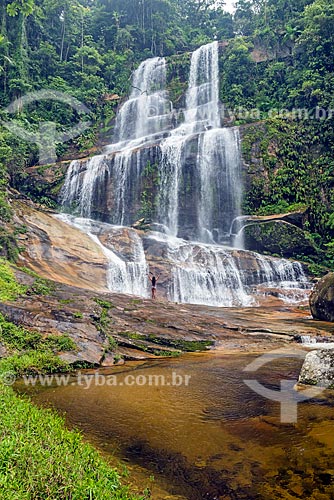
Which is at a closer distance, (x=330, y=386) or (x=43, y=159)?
(x=330, y=386)

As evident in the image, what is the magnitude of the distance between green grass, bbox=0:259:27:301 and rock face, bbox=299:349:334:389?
7.15 meters

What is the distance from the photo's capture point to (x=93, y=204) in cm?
2658

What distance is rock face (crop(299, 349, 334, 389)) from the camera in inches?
255

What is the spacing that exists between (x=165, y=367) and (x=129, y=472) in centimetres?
465

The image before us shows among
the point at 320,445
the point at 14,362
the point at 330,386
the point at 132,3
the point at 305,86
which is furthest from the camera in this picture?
the point at 132,3

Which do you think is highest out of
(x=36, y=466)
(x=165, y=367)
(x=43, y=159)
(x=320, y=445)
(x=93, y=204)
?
(x=43, y=159)

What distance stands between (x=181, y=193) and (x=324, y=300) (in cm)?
1427

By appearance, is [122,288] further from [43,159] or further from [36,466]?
[43,159]

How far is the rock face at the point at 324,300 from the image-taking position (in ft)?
46.4

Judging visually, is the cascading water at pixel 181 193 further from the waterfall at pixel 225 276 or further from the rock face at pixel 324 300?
the rock face at pixel 324 300

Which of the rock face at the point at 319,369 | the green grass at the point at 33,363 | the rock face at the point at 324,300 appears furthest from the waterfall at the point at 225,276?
the rock face at the point at 319,369

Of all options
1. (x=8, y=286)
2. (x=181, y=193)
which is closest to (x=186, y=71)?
(x=181, y=193)

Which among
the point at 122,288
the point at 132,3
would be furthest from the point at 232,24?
the point at 122,288

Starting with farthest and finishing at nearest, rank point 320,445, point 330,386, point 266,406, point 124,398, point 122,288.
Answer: point 122,288 < point 330,386 < point 124,398 < point 266,406 < point 320,445
